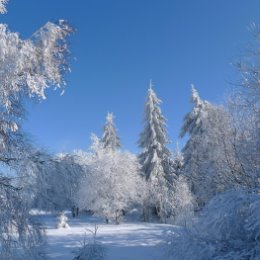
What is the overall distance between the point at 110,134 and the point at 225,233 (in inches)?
1574

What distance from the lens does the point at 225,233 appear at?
22.4ft

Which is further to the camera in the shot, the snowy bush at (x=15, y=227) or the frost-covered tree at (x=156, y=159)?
the frost-covered tree at (x=156, y=159)

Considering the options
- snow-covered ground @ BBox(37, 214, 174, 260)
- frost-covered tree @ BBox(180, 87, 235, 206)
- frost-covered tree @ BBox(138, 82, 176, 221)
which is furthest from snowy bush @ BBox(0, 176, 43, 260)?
frost-covered tree @ BBox(138, 82, 176, 221)

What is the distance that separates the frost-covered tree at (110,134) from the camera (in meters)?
46.1

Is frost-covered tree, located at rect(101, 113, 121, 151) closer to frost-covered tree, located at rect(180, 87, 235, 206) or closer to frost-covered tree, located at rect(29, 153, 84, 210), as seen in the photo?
frost-covered tree, located at rect(180, 87, 235, 206)

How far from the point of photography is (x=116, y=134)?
47.7 meters

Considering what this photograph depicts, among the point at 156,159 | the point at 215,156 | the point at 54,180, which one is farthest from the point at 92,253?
the point at 156,159

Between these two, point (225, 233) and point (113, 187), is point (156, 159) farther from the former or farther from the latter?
point (225, 233)

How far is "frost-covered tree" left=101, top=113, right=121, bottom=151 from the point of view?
4606 cm

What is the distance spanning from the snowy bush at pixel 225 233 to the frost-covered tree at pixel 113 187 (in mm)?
26329

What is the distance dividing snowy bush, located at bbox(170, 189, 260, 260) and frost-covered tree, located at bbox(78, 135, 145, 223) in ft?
86.4

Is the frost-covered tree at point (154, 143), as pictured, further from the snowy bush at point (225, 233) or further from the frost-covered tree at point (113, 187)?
the snowy bush at point (225, 233)

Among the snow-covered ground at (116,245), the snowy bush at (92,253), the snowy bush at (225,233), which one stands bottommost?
the snow-covered ground at (116,245)

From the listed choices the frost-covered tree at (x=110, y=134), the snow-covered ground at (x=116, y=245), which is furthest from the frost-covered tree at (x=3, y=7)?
the frost-covered tree at (x=110, y=134)
